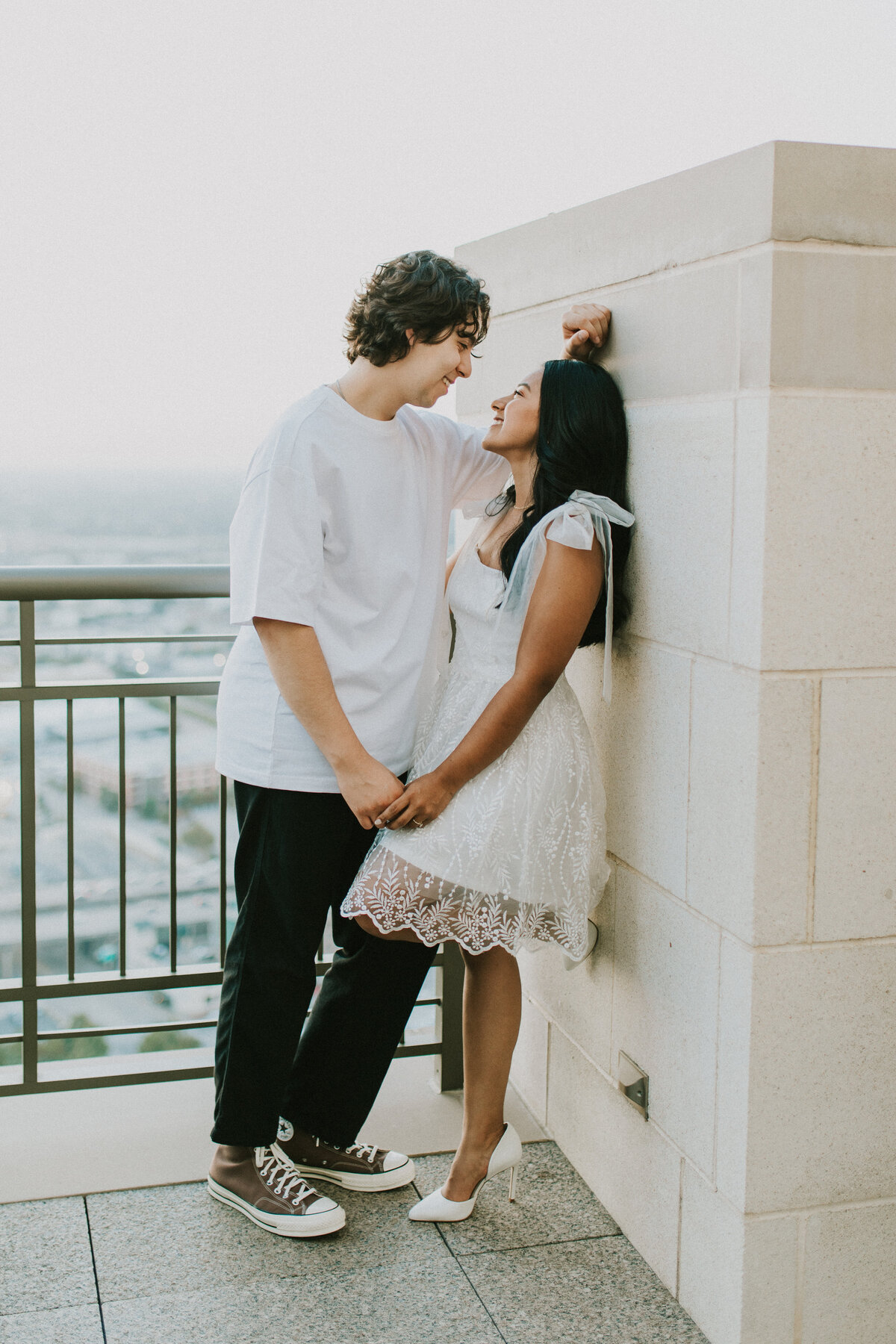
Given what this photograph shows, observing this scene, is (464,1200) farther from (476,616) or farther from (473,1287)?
(476,616)

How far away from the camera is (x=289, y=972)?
1822 mm

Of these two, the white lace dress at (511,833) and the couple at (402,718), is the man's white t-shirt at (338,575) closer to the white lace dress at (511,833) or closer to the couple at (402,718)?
the couple at (402,718)

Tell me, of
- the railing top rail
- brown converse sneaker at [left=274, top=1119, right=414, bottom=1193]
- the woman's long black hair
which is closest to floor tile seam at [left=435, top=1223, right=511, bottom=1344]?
brown converse sneaker at [left=274, top=1119, right=414, bottom=1193]

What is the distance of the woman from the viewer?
163cm

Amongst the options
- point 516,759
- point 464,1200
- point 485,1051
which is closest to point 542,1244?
point 464,1200

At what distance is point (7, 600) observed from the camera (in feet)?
6.77

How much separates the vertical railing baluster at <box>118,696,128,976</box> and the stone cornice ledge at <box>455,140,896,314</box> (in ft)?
4.36

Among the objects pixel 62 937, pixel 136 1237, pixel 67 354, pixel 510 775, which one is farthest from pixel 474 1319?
pixel 67 354

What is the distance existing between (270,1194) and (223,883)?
→ 71 centimetres

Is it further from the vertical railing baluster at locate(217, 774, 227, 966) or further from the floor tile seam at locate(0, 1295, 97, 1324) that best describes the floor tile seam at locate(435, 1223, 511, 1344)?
the vertical railing baluster at locate(217, 774, 227, 966)

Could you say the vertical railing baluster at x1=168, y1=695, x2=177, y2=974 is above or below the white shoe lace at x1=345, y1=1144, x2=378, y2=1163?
above

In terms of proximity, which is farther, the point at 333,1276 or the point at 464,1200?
the point at 464,1200

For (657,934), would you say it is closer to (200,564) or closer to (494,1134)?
(494,1134)

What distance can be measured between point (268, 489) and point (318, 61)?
5289 millimetres
